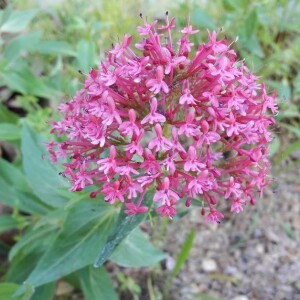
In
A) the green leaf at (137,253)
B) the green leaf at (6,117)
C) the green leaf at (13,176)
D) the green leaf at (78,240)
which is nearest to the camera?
the green leaf at (78,240)

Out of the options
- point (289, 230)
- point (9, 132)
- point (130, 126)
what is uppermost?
point (130, 126)

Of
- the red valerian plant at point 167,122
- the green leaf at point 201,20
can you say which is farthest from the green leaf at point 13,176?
the green leaf at point 201,20

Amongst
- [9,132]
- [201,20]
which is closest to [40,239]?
[9,132]

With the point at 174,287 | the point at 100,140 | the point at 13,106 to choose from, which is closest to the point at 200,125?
the point at 100,140

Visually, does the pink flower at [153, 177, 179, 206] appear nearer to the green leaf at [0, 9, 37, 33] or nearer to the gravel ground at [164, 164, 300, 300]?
the gravel ground at [164, 164, 300, 300]

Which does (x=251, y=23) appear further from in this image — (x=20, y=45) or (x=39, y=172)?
(x=39, y=172)

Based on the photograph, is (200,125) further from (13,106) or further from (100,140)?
(13,106)

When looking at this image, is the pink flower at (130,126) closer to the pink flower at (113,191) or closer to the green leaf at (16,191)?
the pink flower at (113,191)
